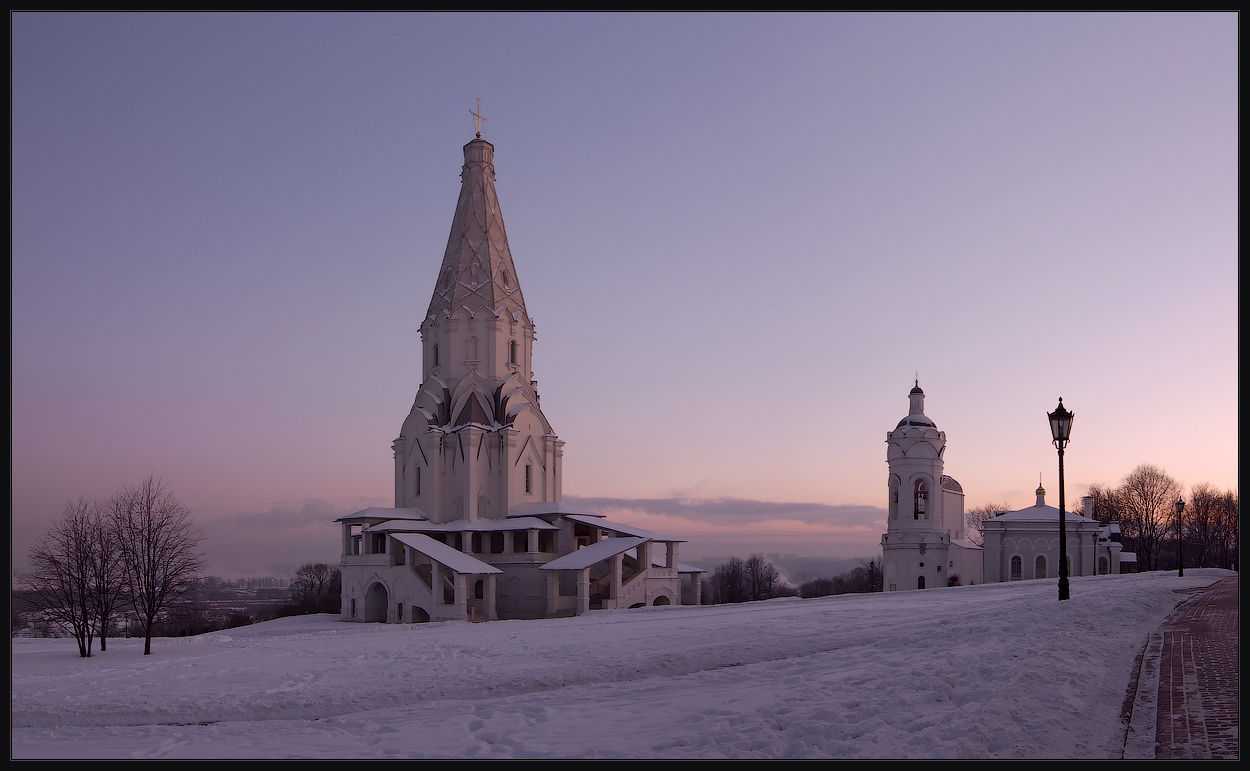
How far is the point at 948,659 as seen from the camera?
471 inches

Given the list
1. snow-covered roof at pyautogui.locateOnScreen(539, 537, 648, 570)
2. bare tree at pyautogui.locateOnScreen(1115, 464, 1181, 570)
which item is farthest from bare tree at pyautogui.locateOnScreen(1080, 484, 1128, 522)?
snow-covered roof at pyautogui.locateOnScreen(539, 537, 648, 570)

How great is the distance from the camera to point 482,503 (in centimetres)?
5138

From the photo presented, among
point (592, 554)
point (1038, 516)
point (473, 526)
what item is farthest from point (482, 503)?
point (1038, 516)

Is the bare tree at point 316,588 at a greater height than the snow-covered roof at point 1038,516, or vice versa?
the snow-covered roof at point 1038,516

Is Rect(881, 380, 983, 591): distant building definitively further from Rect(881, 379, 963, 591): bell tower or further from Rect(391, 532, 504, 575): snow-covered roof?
Rect(391, 532, 504, 575): snow-covered roof

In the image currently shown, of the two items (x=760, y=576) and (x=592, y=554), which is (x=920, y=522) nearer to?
(x=592, y=554)

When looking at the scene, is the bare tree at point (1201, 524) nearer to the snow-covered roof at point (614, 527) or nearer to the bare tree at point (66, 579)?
the snow-covered roof at point (614, 527)

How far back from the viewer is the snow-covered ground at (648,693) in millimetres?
9156

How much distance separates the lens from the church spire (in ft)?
179

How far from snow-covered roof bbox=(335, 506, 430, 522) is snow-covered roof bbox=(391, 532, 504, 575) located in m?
2.36

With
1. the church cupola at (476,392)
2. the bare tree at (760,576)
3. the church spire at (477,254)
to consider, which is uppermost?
the church spire at (477,254)

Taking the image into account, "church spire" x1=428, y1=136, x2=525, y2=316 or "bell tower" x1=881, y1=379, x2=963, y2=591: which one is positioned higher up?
"church spire" x1=428, y1=136, x2=525, y2=316

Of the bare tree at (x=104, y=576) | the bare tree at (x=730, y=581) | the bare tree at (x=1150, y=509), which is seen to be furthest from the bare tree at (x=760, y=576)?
the bare tree at (x=104, y=576)

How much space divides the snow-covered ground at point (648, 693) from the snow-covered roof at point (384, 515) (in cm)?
2626
